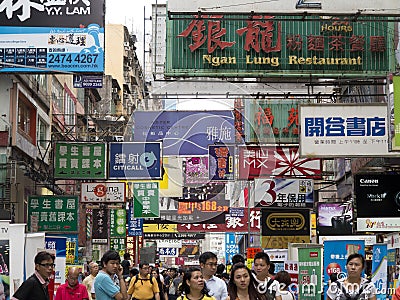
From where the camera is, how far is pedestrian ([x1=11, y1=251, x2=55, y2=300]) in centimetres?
923

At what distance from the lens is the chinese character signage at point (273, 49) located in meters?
21.7

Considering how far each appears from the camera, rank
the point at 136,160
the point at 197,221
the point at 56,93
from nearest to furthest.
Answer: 1. the point at 136,160
2. the point at 56,93
3. the point at 197,221

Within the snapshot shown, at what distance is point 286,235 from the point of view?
25.1 m

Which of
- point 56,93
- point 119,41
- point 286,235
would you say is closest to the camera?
point 286,235

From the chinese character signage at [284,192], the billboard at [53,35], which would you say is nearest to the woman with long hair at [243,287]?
the billboard at [53,35]

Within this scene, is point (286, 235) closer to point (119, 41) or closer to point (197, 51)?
point (197, 51)

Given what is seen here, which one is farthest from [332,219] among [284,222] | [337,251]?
[337,251]

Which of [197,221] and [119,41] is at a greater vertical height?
[119,41]

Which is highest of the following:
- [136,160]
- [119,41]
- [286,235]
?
[119,41]

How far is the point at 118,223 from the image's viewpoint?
38.7 m

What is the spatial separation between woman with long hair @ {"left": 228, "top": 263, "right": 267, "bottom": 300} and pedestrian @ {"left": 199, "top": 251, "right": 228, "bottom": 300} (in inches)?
81.2

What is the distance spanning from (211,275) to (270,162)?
16216 mm

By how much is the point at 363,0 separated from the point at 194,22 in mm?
5944

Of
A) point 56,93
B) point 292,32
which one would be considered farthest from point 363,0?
point 56,93
